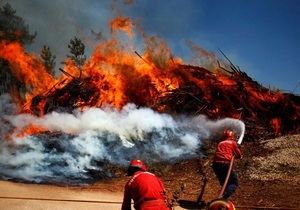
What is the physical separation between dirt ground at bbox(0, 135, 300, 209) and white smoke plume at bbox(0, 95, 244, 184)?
31.0 inches

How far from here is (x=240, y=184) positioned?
9453 mm

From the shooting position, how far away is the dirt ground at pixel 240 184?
7.71 metres

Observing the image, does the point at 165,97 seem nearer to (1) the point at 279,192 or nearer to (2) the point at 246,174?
(2) the point at 246,174

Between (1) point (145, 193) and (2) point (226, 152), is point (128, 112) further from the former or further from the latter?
(1) point (145, 193)

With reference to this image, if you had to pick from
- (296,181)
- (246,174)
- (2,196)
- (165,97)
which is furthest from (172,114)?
(2,196)

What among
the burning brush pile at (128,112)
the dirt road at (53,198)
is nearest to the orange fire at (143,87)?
the burning brush pile at (128,112)

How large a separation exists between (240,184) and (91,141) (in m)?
5.72

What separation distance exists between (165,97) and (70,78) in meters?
5.42

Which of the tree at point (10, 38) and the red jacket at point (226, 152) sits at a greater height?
the tree at point (10, 38)

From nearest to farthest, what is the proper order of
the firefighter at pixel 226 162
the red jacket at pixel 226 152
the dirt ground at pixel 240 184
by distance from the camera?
the firefighter at pixel 226 162 → the red jacket at pixel 226 152 → the dirt ground at pixel 240 184

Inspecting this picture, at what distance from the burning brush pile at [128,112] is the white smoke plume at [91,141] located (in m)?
0.04

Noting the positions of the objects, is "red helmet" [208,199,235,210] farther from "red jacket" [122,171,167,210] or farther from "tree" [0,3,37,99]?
"tree" [0,3,37,99]

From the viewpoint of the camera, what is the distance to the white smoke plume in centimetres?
1009

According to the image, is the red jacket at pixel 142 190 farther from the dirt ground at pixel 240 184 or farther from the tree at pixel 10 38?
the tree at pixel 10 38
